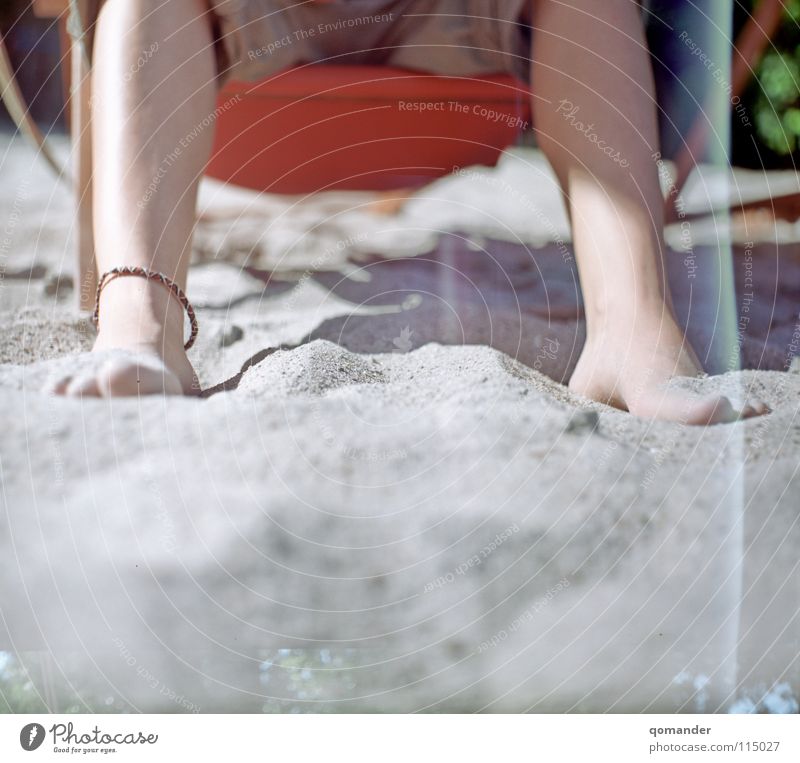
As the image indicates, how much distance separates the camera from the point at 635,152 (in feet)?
2.11

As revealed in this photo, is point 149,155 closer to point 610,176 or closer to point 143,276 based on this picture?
point 143,276

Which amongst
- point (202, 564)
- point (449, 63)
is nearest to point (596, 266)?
point (449, 63)

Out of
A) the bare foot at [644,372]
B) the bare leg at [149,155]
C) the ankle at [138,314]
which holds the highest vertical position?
the bare leg at [149,155]

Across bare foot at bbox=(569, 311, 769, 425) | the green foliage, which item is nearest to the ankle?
bare foot at bbox=(569, 311, 769, 425)

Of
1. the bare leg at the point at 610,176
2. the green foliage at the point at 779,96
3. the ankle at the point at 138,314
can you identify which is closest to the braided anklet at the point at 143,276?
the ankle at the point at 138,314

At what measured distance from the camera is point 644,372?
23.4 inches

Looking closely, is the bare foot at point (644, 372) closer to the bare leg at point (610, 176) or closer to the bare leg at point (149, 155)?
the bare leg at point (610, 176)

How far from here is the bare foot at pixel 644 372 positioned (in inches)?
22.0

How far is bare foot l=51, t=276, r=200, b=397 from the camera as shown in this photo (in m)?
0.52

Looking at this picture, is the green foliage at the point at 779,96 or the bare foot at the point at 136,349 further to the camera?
the green foliage at the point at 779,96

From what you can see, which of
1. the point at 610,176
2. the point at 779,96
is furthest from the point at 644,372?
the point at 779,96

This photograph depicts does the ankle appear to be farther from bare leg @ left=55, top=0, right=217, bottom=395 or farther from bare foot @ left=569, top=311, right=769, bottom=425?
bare foot @ left=569, top=311, right=769, bottom=425

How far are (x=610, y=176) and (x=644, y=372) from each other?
0.15 metres
